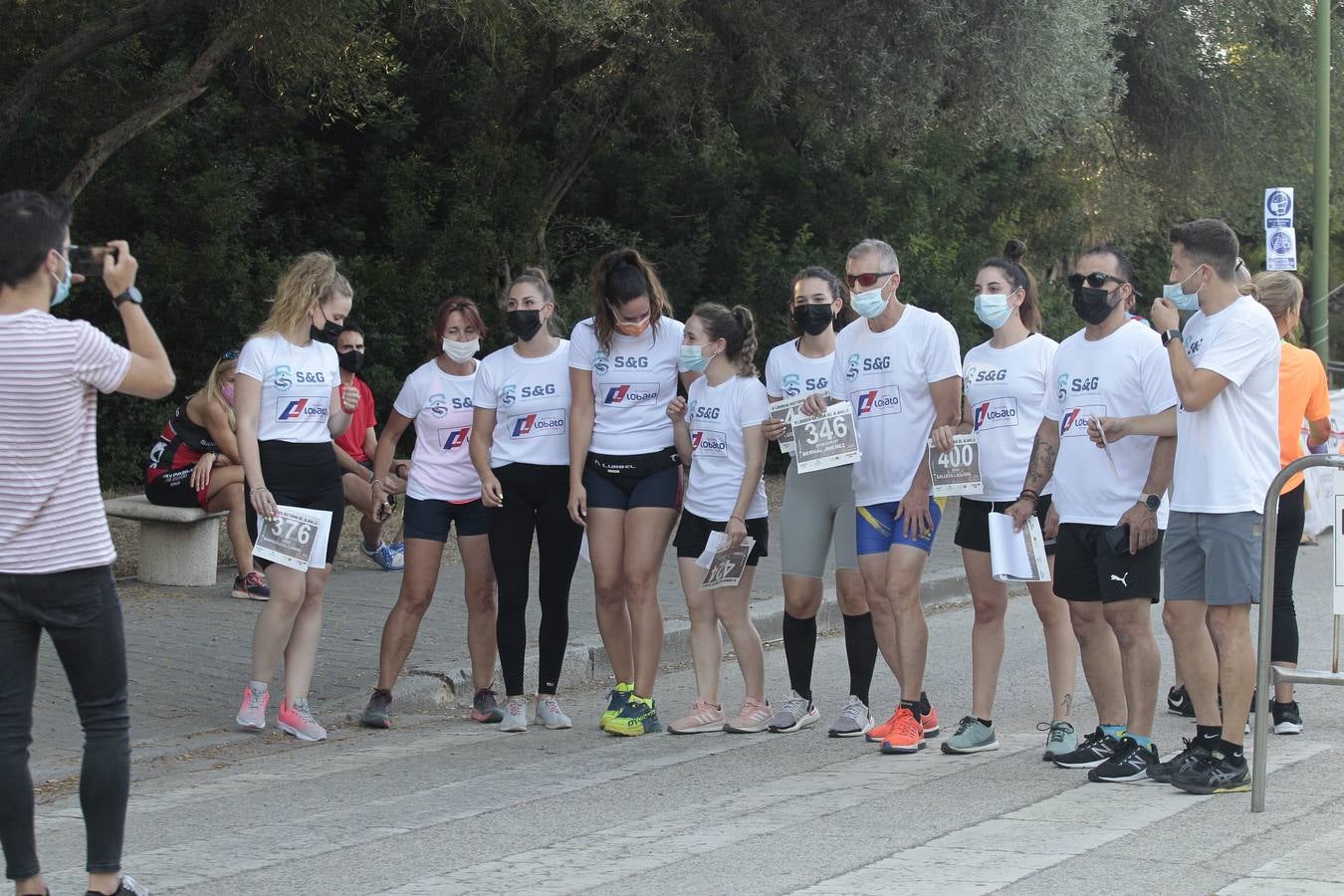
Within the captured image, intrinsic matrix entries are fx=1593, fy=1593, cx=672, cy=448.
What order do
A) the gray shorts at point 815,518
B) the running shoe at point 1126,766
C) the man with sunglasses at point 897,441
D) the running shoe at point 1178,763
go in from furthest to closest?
the gray shorts at point 815,518 → the man with sunglasses at point 897,441 → the running shoe at point 1126,766 → the running shoe at point 1178,763

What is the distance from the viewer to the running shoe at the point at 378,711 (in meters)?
7.46

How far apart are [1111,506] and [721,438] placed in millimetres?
1785

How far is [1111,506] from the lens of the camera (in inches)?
242

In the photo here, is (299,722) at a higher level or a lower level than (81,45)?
lower

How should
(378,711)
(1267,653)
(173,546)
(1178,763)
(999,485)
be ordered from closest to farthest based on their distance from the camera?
(1267,653) < (1178,763) < (999,485) < (378,711) < (173,546)

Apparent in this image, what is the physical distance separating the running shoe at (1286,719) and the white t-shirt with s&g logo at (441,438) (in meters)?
3.76

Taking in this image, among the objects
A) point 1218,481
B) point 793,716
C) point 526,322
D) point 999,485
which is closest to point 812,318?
point 999,485

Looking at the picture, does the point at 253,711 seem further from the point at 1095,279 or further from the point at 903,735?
the point at 1095,279

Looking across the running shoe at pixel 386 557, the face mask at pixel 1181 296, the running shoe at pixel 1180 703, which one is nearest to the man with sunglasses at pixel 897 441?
the face mask at pixel 1181 296

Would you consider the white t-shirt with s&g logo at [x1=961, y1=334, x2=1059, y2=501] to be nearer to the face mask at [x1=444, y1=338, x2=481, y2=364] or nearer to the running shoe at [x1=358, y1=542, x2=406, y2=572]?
the face mask at [x1=444, y1=338, x2=481, y2=364]

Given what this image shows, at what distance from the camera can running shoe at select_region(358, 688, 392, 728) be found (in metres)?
7.46

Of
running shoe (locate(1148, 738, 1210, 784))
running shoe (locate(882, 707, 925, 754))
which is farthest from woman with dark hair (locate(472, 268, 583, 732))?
running shoe (locate(1148, 738, 1210, 784))

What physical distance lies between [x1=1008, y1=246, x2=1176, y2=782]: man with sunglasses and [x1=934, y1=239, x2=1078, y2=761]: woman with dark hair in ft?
1.17

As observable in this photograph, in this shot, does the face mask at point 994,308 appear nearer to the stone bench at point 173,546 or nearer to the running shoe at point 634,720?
the running shoe at point 634,720
